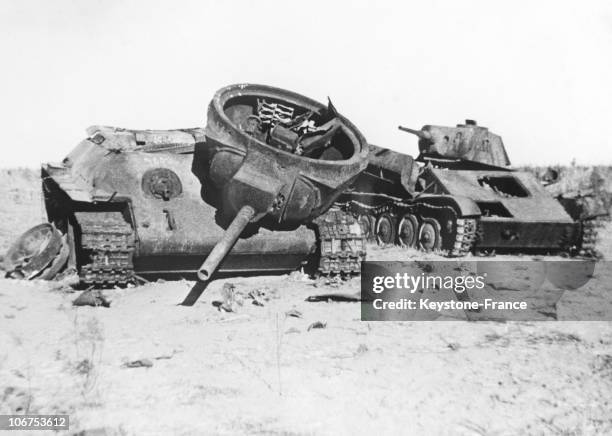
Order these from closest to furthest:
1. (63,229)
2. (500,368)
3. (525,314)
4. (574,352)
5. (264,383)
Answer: (264,383) → (500,368) → (574,352) → (525,314) → (63,229)

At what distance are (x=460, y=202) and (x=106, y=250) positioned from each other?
6.73 m

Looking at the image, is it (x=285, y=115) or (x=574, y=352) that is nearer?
(x=574, y=352)

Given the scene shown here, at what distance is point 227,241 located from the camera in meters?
7.09

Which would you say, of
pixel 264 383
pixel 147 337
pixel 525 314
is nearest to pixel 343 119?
pixel 525 314

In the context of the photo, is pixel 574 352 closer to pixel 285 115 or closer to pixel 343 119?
pixel 343 119

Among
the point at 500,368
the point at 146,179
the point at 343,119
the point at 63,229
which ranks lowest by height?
the point at 500,368

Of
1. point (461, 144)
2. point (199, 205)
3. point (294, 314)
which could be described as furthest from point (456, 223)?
point (294, 314)

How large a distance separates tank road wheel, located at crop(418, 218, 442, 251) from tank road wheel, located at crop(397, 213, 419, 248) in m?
0.20

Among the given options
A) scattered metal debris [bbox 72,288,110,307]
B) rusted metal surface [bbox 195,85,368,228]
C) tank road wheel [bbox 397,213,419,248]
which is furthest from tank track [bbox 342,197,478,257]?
scattered metal debris [bbox 72,288,110,307]

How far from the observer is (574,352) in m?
5.63

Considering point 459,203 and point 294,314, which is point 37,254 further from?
point 459,203

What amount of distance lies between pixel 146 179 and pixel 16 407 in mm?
4391

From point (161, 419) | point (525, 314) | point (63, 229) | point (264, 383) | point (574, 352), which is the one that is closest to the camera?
point (161, 419)

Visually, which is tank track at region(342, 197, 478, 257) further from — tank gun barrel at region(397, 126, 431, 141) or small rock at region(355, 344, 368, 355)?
small rock at region(355, 344, 368, 355)
